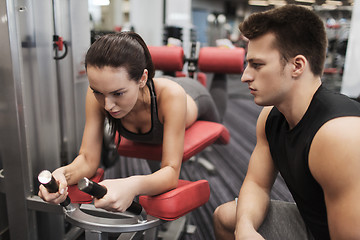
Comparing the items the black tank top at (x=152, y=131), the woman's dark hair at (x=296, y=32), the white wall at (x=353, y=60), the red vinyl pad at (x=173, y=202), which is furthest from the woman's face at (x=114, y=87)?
the white wall at (x=353, y=60)

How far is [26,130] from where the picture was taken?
1.24m

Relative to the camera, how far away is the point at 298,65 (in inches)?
33.4

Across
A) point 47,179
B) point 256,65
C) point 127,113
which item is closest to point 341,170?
point 256,65

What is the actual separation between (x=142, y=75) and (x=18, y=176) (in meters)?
0.71

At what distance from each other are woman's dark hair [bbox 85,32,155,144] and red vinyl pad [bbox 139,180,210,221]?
41cm

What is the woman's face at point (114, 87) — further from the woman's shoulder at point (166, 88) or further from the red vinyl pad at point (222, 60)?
the red vinyl pad at point (222, 60)

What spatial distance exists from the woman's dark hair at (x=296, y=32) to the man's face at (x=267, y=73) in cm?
2

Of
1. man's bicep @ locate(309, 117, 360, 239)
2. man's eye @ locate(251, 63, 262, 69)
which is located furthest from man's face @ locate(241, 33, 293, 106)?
man's bicep @ locate(309, 117, 360, 239)

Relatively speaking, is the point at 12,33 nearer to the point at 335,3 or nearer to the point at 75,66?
the point at 75,66

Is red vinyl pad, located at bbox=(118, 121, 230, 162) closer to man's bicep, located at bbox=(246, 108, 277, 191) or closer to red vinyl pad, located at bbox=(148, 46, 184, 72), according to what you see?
man's bicep, located at bbox=(246, 108, 277, 191)

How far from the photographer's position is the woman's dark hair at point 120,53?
965 mm

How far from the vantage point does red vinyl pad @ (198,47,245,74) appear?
198 cm

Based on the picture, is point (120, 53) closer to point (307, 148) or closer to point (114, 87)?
point (114, 87)

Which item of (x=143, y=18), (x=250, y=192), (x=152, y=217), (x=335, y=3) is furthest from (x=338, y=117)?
(x=335, y=3)
